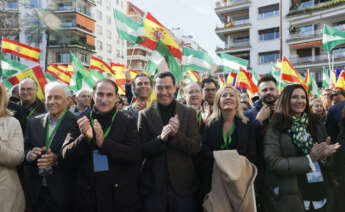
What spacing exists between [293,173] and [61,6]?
2022 inches

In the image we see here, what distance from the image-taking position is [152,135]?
11.2 ft

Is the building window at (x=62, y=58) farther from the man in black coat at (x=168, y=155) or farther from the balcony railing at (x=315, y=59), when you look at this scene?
the man in black coat at (x=168, y=155)

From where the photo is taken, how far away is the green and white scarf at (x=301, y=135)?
329 cm

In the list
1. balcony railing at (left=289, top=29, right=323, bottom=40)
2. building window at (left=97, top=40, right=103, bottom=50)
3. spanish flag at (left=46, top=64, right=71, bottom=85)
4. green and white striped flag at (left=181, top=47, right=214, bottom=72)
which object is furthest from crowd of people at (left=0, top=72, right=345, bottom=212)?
building window at (left=97, top=40, right=103, bottom=50)

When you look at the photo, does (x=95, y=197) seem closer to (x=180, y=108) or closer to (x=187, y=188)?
(x=187, y=188)

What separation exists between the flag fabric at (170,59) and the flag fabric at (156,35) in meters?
0.09

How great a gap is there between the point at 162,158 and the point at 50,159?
1.17 meters

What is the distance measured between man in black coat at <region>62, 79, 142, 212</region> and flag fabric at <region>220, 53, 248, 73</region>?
9.18 meters

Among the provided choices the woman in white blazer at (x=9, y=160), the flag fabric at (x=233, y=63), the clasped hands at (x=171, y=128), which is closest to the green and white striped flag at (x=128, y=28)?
the flag fabric at (x=233, y=63)

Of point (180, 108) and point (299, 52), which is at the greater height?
point (299, 52)

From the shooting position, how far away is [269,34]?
1510 inches

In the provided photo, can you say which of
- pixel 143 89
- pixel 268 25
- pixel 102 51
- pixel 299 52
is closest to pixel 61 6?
pixel 102 51

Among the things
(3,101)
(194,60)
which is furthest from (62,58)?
(3,101)

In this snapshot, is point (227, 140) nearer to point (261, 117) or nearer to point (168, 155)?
point (261, 117)
